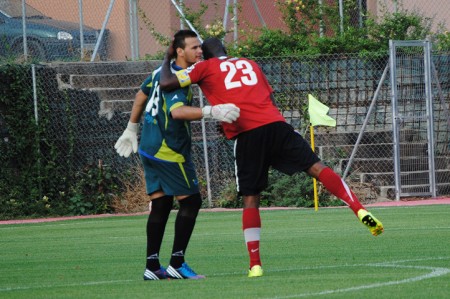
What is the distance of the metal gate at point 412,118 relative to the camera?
21328 mm

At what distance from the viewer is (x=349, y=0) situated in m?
25.2

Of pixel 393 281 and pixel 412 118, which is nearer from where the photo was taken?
pixel 393 281

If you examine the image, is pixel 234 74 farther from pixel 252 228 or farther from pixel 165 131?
pixel 252 228

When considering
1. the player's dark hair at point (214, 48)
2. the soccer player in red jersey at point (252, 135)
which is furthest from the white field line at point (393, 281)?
the player's dark hair at point (214, 48)

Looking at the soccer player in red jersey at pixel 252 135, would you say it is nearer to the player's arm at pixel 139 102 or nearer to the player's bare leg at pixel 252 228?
the player's bare leg at pixel 252 228

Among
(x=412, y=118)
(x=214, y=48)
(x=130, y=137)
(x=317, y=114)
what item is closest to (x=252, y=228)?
(x=214, y=48)

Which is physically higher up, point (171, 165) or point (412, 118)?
point (171, 165)

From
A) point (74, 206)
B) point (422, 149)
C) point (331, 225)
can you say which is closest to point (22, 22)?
point (74, 206)

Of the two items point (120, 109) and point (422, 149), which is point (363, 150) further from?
point (120, 109)

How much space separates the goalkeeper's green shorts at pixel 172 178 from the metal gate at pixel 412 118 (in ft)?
40.4

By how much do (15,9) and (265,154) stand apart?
1755 cm

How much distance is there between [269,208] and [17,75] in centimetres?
537

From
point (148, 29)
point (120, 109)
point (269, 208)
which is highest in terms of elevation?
point (148, 29)

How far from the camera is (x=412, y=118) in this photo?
21.5m
